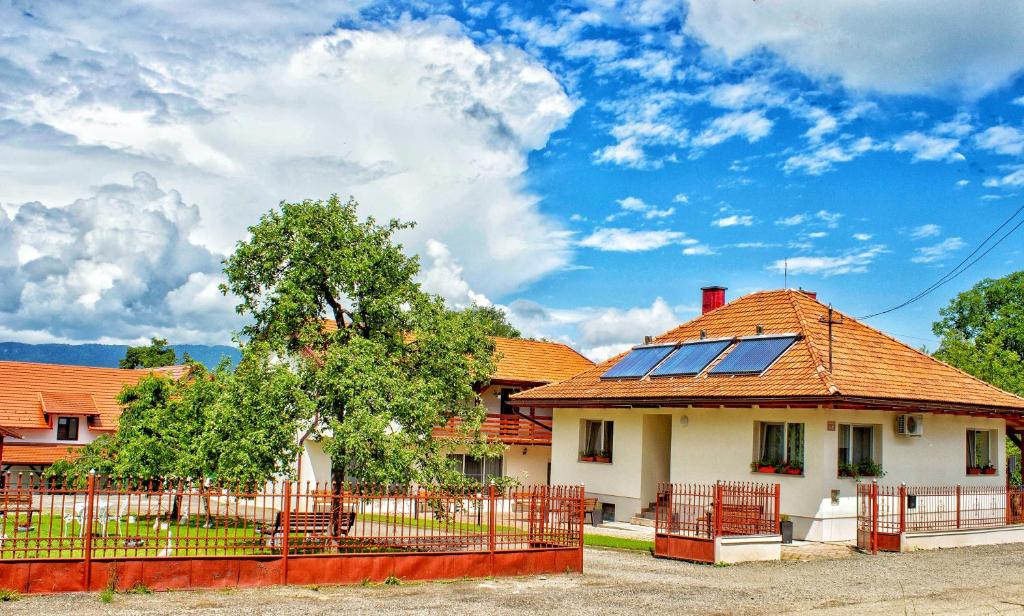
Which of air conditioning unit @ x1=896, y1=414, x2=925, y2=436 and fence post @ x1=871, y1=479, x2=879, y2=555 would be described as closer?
fence post @ x1=871, y1=479, x2=879, y2=555

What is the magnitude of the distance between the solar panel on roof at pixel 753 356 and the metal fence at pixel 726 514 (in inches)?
208

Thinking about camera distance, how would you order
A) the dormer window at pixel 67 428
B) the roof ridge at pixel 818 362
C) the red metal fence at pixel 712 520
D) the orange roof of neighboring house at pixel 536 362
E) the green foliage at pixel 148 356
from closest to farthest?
the red metal fence at pixel 712 520, the roof ridge at pixel 818 362, the orange roof of neighboring house at pixel 536 362, the dormer window at pixel 67 428, the green foliage at pixel 148 356

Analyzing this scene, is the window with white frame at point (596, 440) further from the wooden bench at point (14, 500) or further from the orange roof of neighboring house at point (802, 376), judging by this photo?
the wooden bench at point (14, 500)

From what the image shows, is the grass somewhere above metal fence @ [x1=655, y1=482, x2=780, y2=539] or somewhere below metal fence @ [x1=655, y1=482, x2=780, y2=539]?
below

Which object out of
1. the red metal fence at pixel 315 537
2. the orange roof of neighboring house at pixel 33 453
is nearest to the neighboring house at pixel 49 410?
the orange roof of neighboring house at pixel 33 453

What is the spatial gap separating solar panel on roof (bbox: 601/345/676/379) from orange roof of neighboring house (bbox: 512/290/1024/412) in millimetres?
380

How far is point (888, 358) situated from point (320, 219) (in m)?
17.5

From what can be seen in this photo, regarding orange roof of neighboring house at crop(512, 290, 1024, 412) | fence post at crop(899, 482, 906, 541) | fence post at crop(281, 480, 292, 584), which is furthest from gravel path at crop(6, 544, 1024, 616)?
orange roof of neighboring house at crop(512, 290, 1024, 412)

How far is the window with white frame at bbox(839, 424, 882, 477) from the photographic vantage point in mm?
24422

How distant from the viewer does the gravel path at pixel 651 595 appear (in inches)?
535

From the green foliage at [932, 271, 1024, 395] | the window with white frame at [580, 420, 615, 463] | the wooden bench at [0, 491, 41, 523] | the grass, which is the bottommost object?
the grass

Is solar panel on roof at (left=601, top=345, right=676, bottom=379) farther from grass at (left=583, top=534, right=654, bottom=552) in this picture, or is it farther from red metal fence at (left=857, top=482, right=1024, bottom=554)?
red metal fence at (left=857, top=482, right=1024, bottom=554)

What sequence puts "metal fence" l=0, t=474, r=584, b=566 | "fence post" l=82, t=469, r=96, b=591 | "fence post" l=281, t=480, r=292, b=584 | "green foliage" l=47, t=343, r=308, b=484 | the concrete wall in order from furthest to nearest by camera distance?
the concrete wall
"green foliage" l=47, t=343, r=308, b=484
"fence post" l=281, t=480, r=292, b=584
"metal fence" l=0, t=474, r=584, b=566
"fence post" l=82, t=469, r=96, b=591

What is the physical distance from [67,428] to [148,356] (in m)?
27.2
